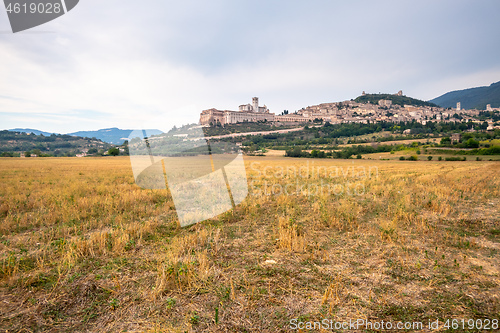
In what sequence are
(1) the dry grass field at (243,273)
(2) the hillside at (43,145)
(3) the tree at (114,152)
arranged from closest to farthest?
1. (1) the dry grass field at (243,273)
2. (3) the tree at (114,152)
3. (2) the hillside at (43,145)

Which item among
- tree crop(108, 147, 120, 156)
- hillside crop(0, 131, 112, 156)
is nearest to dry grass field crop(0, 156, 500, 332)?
tree crop(108, 147, 120, 156)

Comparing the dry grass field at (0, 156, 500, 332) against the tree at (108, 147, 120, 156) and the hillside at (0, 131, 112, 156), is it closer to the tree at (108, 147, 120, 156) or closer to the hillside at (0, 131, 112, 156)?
the tree at (108, 147, 120, 156)

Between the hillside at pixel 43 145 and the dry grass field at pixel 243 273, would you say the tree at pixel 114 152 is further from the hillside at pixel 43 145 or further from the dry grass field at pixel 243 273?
the dry grass field at pixel 243 273

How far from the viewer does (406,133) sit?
Answer: 118938 mm

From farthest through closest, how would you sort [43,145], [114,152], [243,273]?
[43,145] < [114,152] < [243,273]

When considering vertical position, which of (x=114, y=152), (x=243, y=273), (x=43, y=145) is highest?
(x=43, y=145)

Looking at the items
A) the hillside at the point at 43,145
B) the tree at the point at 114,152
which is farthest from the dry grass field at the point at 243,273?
the hillside at the point at 43,145

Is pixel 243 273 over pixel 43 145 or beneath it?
beneath

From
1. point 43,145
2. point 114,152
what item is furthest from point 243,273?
point 43,145

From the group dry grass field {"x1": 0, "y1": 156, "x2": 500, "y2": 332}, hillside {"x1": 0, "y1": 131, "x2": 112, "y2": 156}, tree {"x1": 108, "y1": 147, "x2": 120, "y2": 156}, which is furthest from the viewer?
hillside {"x1": 0, "y1": 131, "x2": 112, "y2": 156}

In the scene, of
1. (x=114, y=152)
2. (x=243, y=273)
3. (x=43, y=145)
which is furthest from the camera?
(x=43, y=145)

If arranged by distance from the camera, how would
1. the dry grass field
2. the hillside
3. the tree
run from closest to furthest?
the dry grass field < the tree < the hillside

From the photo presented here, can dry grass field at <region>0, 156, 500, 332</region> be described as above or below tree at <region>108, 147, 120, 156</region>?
below

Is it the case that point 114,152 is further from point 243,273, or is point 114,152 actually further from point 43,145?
point 243,273
